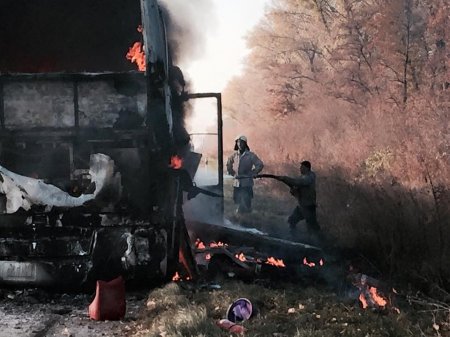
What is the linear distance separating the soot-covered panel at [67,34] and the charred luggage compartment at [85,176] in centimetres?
199

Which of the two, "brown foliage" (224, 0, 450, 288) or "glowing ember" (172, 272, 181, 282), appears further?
"brown foliage" (224, 0, 450, 288)

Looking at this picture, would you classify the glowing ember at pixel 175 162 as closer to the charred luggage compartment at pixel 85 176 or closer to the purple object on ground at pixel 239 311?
the charred luggage compartment at pixel 85 176

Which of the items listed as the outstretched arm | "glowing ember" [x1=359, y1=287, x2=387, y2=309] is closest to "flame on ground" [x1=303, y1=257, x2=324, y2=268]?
"glowing ember" [x1=359, y1=287, x2=387, y2=309]

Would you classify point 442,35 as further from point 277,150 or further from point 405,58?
point 277,150

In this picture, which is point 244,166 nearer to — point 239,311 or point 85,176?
point 85,176

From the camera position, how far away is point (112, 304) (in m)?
4.89

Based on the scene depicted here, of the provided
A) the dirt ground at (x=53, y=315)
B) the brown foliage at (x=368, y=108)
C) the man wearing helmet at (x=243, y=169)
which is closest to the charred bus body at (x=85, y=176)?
the dirt ground at (x=53, y=315)

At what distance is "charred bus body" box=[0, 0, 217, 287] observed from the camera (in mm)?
5438

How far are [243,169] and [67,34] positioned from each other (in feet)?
16.4

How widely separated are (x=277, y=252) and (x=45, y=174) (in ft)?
10.2

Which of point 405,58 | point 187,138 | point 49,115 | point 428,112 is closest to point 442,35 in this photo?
point 405,58

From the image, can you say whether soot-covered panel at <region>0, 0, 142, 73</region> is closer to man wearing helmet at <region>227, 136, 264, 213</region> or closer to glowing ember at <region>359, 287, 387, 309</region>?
glowing ember at <region>359, 287, 387, 309</region>

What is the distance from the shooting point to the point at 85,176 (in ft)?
18.0

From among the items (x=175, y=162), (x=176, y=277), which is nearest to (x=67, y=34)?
(x=175, y=162)
